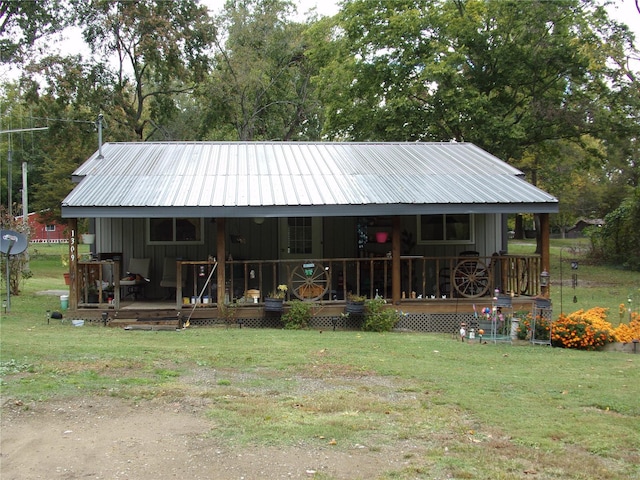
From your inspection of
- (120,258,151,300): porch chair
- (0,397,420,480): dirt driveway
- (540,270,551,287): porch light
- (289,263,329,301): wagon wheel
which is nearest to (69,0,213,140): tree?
(120,258,151,300): porch chair

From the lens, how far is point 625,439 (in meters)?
4.99

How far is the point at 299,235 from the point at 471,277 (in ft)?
13.0

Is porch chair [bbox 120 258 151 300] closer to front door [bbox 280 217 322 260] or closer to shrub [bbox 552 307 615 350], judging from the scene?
front door [bbox 280 217 322 260]

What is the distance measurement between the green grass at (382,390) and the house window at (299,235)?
3840 mm

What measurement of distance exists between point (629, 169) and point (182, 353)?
35399 mm

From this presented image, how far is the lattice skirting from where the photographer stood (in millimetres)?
11570

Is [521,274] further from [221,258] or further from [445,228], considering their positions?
[221,258]

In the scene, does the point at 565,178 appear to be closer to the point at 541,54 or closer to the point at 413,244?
the point at 541,54

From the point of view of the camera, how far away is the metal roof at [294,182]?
435 inches

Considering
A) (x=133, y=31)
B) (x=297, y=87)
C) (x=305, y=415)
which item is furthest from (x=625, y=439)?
(x=297, y=87)

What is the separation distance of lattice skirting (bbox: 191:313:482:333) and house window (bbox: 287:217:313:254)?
2.51m

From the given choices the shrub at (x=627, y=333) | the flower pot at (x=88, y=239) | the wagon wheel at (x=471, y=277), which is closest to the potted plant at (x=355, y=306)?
the wagon wheel at (x=471, y=277)

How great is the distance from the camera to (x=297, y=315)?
11281 mm

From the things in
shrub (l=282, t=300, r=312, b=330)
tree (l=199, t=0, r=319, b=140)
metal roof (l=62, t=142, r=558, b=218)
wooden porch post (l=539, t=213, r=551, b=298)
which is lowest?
shrub (l=282, t=300, r=312, b=330)
